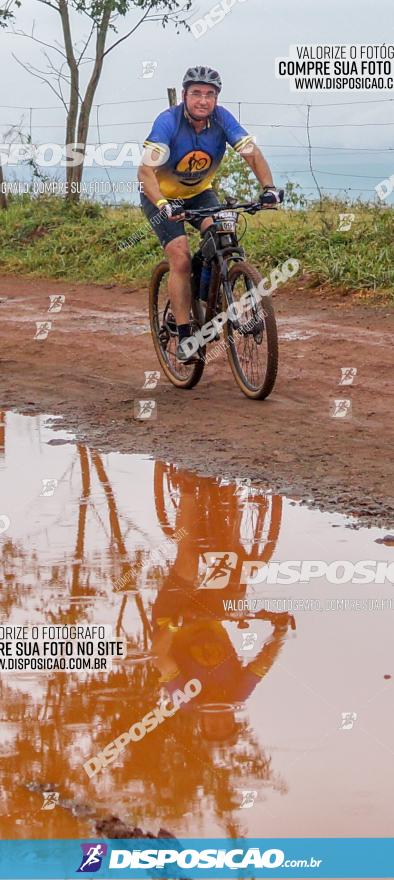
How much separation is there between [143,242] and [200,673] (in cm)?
1245

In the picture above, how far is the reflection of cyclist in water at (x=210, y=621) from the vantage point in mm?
4125

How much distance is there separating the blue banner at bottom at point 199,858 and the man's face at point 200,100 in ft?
19.4

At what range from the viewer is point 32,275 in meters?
16.8

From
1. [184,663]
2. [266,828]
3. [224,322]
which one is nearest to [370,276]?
[224,322]

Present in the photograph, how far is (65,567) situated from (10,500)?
126 centimetres

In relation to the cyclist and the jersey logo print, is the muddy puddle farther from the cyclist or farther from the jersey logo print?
the jersey logo print

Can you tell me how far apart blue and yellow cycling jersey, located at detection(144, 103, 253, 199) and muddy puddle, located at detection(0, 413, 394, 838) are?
8.80 ft

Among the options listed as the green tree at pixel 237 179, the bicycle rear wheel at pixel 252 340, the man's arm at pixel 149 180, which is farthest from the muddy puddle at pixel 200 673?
the green tree at pixel 237 179

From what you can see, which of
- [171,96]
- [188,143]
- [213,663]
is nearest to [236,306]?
[188,143]

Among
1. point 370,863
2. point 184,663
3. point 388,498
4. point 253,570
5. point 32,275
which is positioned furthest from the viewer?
point 32,275

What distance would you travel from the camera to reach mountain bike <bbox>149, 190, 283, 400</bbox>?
8047mm

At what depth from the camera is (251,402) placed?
8.57 meters

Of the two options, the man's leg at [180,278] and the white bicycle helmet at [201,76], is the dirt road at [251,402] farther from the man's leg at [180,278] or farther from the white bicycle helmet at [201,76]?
the white bicycle helmet at [201,76]

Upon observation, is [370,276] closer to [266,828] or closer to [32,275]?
[32,275]
